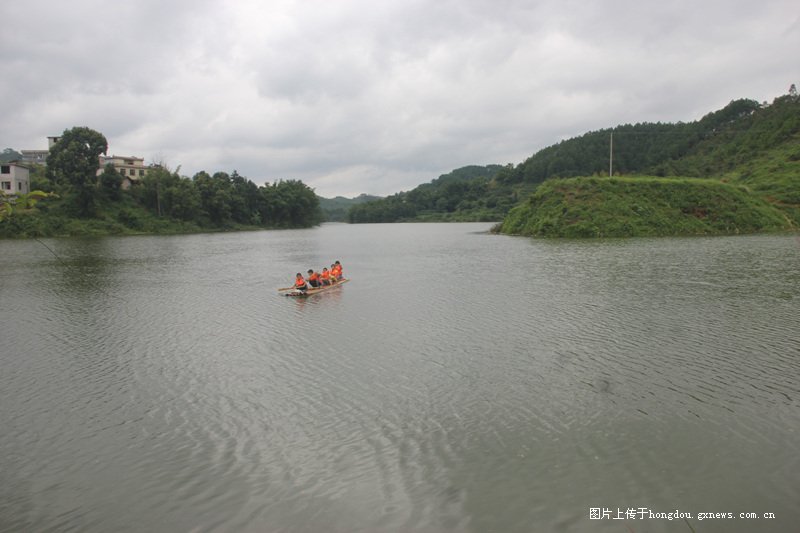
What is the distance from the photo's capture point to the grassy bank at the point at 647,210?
6275 cm

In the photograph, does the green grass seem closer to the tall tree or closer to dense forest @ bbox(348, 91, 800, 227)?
dense forest @ bbox(348, 91, 800, 227)

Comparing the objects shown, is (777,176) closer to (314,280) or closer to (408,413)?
(314,280)

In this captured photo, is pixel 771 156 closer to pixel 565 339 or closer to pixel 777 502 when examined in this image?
pixel 565 339

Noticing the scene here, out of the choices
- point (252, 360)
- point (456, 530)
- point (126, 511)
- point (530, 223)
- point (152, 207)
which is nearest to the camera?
point (456, 530)

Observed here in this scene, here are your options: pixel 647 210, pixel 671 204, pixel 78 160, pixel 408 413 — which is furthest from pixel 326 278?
pixel 78 160

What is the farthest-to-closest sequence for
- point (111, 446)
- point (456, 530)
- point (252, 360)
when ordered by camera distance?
point (252, 360) → point (111, 446) → point (456, 530)

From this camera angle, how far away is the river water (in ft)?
26.2

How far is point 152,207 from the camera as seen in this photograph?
10175 centimetres

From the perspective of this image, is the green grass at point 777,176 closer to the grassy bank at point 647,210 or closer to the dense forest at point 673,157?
the dense forest at point 673,157

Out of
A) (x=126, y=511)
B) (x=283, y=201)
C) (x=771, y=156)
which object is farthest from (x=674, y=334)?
(x=283, y=201)

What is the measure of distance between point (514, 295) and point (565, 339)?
817 centimetres

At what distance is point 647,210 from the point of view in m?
64.6

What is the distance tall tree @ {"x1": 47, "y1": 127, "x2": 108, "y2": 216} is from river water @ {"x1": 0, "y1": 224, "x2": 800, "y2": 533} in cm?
6899

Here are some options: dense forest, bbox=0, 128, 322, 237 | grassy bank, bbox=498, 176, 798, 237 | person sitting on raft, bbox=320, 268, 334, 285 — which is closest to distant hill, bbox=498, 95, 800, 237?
grassy bank, bbox=498, 176, 798, 237
